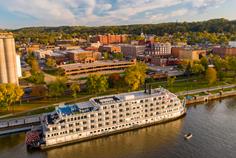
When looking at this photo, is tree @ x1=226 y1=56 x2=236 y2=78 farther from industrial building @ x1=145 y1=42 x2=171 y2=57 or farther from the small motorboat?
the small motorboat

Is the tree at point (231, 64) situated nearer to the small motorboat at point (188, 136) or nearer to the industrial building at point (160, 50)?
the industrial building at point (160, 50)

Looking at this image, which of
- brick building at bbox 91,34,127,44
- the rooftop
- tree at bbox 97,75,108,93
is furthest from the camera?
brick building at bbox 91,34,127,44

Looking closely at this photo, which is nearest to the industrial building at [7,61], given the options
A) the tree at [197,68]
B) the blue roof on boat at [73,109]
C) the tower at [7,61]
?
the tower at [7,61]

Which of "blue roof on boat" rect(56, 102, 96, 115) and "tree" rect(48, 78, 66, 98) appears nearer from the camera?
"blue roof on boat" rect(56, 102, 96, 115)

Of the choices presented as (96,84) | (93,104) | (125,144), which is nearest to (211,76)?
(96,84)

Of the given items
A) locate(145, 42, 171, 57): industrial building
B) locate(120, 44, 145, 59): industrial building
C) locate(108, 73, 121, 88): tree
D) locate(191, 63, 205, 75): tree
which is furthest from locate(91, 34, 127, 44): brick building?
locate(108, 73, 121, 88): tree

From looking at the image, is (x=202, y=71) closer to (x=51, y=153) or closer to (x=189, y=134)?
(x=189, y=134)
